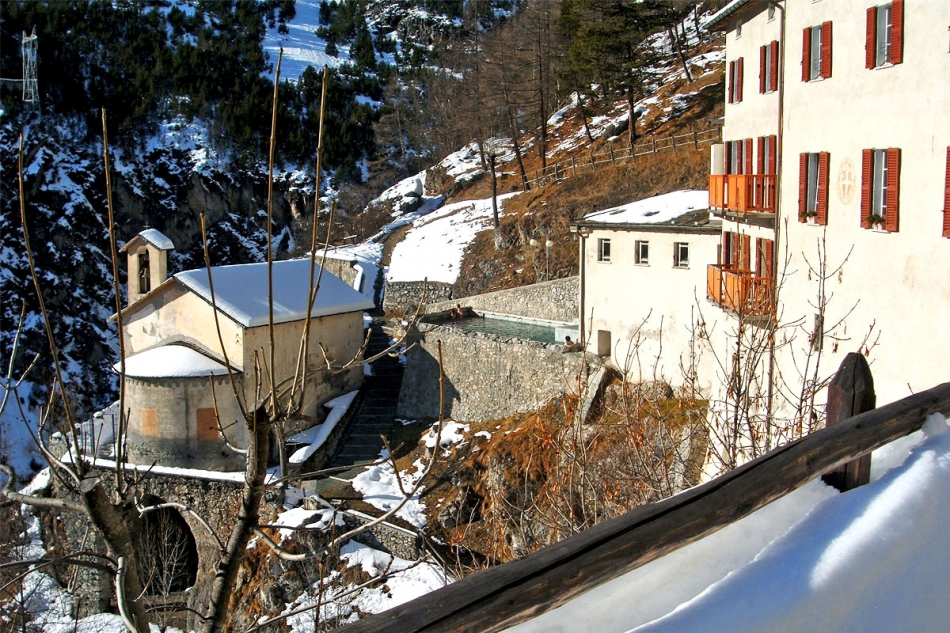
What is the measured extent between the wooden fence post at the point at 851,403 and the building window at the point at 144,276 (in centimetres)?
2522

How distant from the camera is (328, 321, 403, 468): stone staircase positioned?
22.5 metres

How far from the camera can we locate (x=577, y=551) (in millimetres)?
2484

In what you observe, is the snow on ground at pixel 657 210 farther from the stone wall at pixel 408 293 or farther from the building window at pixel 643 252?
the stone wall at pixel 408 293

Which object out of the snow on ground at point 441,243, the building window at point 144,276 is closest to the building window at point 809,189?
the building window at point 144,276

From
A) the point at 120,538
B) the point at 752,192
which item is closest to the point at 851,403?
the point at 120,538

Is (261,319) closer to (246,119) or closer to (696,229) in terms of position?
(696,229)

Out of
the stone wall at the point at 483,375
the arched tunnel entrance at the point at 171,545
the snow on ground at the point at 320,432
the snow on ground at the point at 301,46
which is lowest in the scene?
the arched tunnel entrance at the point at 171,545

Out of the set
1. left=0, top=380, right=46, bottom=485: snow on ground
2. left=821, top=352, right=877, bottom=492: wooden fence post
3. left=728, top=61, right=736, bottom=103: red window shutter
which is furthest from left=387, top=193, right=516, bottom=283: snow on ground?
left=821, top=352, right=877, bottom=492: wooden fence post

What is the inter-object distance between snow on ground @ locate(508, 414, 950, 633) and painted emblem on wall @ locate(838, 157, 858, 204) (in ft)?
28.7

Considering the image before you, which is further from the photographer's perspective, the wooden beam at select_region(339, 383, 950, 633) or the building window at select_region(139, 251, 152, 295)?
the building window at select_region(139, 251, 152, 295)

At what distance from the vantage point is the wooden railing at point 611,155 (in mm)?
36188

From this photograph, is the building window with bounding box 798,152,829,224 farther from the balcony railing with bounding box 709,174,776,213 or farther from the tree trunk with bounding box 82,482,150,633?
the tree trunk with bounding box 82,482,150,633

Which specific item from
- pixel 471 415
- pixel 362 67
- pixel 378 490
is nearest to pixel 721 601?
pixel 378 490

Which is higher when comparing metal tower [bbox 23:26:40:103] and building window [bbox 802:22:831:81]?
metal tower [bbox 23:26:40:103]
